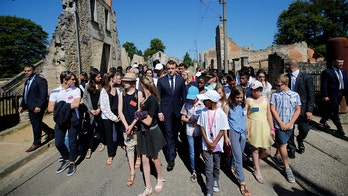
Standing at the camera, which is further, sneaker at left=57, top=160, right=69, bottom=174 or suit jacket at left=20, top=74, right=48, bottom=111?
suit jacket at left=20, top=74, right=48, bottom=111

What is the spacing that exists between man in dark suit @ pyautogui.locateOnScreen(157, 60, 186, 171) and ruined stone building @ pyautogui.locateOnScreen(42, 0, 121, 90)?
8.49 meters

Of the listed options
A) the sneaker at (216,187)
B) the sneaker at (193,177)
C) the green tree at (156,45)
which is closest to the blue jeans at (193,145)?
the sneaker at (193,177)

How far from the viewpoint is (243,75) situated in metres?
4.99

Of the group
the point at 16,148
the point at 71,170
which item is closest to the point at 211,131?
the point at 71,170

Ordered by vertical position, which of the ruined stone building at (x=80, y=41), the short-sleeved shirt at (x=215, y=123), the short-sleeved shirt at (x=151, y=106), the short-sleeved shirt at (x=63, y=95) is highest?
the ruined stone building at (x=80, y=41)

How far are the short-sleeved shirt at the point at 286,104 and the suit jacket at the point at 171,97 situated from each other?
182 cm

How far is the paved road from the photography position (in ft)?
10.8

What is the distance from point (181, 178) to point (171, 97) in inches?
62.0

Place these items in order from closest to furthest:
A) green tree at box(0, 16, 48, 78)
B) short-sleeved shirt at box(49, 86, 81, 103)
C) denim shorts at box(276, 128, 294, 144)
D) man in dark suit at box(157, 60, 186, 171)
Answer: denim shorts at box(276, 128, 294, 144) < man in dark suit at box(157, 60, 186, 171) < short-sleeved shirt at box(49, 86, 81, 103) < green tree at box(0, 16, 48, 78)

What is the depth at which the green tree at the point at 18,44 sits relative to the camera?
4225 centimetres

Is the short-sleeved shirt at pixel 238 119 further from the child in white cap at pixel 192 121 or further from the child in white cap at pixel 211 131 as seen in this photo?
the child in white cap at pixel 192 121

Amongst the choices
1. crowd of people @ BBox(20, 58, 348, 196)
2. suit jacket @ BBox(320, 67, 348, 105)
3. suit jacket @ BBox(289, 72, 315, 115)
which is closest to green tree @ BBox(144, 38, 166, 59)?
crowd of people @ BBox(20, 58, 348, 196)

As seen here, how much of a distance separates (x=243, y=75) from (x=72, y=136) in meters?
4.06

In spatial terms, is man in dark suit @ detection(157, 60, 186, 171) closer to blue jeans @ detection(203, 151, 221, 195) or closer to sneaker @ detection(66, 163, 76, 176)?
blue jeans @ detection(203, 151, 221, 195)
